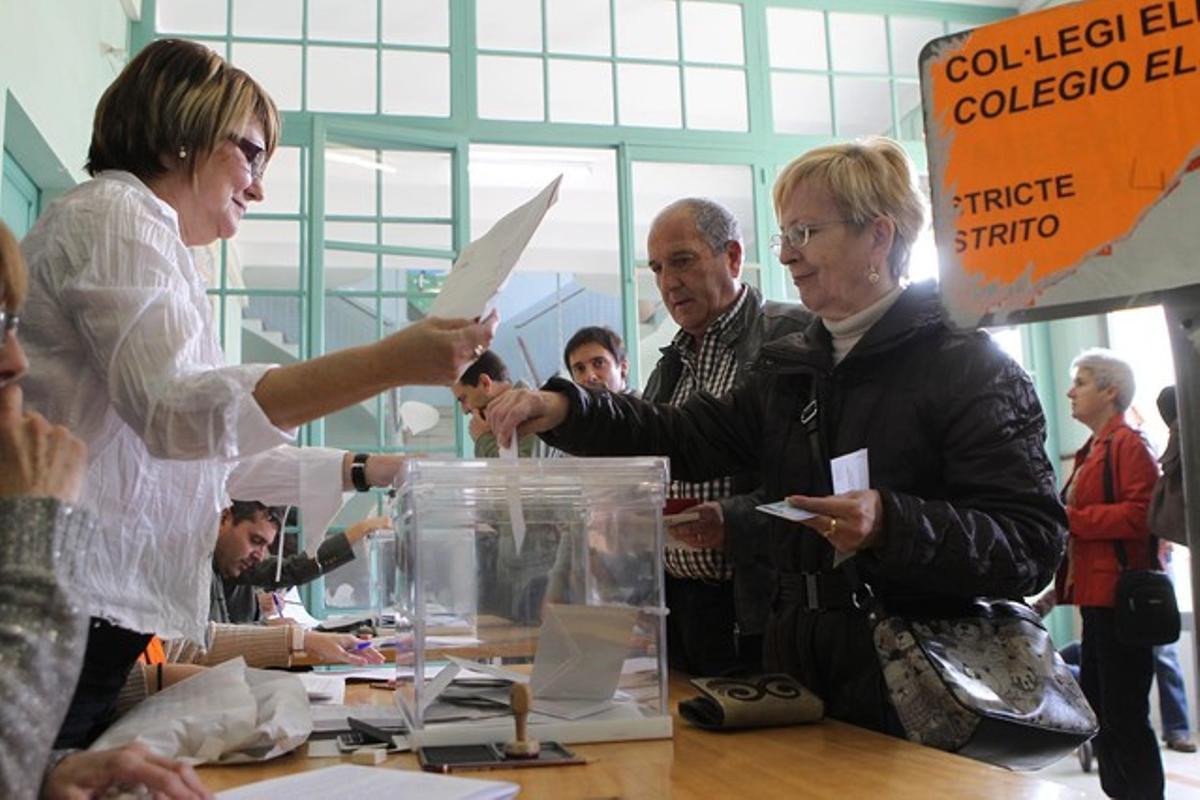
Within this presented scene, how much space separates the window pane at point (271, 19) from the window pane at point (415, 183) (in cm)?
66

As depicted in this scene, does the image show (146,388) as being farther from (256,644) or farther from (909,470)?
(256,644)

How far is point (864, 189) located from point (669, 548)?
701 mm

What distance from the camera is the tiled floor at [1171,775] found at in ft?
12.3

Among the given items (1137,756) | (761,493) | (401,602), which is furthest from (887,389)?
(1137,756)

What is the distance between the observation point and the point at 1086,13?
0.89 metres

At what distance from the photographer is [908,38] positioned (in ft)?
17.2

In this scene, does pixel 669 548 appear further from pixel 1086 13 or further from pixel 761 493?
pixel 1086 13

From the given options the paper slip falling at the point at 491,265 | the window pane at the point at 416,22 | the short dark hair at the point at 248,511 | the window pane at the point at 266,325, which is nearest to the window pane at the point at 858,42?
the window pane at the point at 416,22

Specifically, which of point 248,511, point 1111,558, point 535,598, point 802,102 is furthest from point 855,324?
point 802,102

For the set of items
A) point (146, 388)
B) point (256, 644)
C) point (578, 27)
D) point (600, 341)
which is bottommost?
point (256, 644)

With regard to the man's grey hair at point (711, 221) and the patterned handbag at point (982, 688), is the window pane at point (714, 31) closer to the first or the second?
the man's grey hair at point (711, 221)

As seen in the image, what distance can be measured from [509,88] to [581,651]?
Answer: 3.82 metres

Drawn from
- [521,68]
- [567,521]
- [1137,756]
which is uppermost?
[521,68]

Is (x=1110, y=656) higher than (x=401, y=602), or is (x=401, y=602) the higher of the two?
(x=401, y=602)
